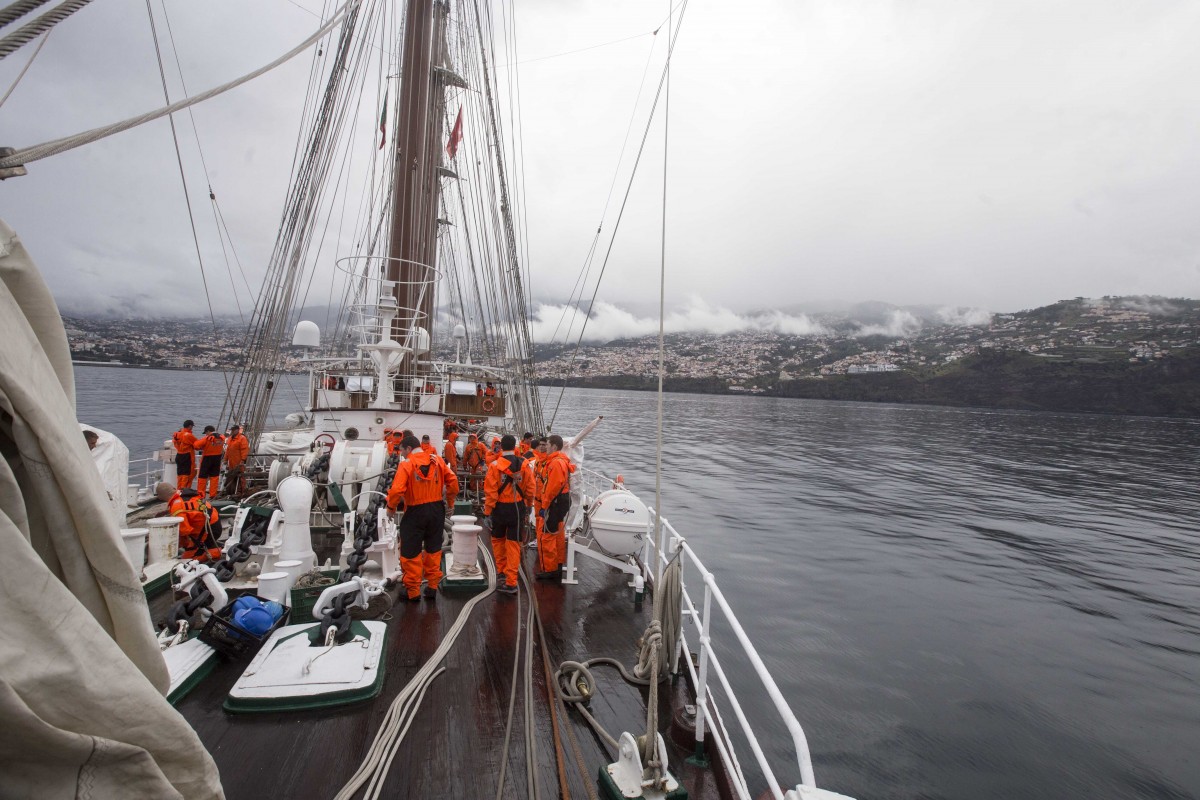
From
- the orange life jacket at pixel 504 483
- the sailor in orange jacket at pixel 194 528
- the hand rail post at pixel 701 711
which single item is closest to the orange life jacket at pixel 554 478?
the orange life jacket at pixel 504 483

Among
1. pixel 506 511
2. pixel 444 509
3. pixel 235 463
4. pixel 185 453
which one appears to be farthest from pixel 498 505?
pixel 185 453

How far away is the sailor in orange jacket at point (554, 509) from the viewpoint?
19.7 ft

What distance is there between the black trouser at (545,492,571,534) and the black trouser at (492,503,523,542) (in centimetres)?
45

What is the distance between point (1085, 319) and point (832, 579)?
197 m

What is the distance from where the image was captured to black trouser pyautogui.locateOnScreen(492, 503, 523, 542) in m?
5.77

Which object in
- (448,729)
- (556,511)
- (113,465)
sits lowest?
Answer: (448,729)

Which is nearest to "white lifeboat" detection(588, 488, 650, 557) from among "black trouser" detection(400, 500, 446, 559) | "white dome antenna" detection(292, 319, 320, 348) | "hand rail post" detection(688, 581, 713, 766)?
"black trouser" detection(400, 500, 446, 559)

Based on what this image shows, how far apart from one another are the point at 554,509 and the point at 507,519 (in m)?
0.60

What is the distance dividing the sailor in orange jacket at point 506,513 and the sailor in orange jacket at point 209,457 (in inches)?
269

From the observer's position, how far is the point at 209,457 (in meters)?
9.87

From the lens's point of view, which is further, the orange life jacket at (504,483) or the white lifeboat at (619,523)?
the white lifeboat at (619,523)

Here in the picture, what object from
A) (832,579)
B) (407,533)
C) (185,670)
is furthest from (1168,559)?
(185,670)

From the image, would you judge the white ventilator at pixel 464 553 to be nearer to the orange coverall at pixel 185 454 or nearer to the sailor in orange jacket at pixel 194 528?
the sailor in orange jacket at pixel 194 528

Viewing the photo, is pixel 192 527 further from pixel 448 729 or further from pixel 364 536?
pixel 448 729
